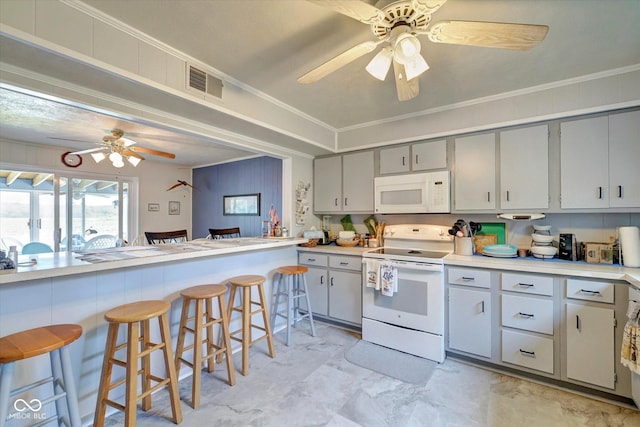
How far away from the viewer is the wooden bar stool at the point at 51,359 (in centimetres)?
119

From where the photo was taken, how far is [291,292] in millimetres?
3107

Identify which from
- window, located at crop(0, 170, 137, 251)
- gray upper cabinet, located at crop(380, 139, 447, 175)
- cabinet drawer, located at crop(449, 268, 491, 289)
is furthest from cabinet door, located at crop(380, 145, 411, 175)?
window, located at crop(0, 170, 137, 251)

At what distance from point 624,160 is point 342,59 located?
7.84ft

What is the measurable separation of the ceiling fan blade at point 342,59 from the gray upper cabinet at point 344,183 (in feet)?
6.02

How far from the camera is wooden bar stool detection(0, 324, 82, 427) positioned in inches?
46.7

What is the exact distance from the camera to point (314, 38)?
1763mm

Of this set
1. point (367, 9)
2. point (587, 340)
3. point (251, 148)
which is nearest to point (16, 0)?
point (367, 9)

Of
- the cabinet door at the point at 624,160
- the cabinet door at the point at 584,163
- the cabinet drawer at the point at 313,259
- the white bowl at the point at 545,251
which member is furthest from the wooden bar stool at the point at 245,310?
the cabinet door at the point at 624,160

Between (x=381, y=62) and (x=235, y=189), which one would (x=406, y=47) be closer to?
(x=381, y=62)

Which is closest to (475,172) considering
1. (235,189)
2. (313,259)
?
(313,259)

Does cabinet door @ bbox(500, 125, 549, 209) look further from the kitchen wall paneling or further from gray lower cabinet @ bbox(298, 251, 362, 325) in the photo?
the kitchen wall paneling

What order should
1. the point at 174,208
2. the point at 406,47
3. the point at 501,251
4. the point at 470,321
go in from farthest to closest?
1. the point at 174,208
2. the point at 501,251
3. the point at 470,321
4. the point at 406,47

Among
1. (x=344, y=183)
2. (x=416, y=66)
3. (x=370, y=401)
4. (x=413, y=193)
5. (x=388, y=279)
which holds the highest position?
(x=416, y=66)

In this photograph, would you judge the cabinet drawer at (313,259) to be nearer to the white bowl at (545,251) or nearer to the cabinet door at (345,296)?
the cabinet door at (345,296)
